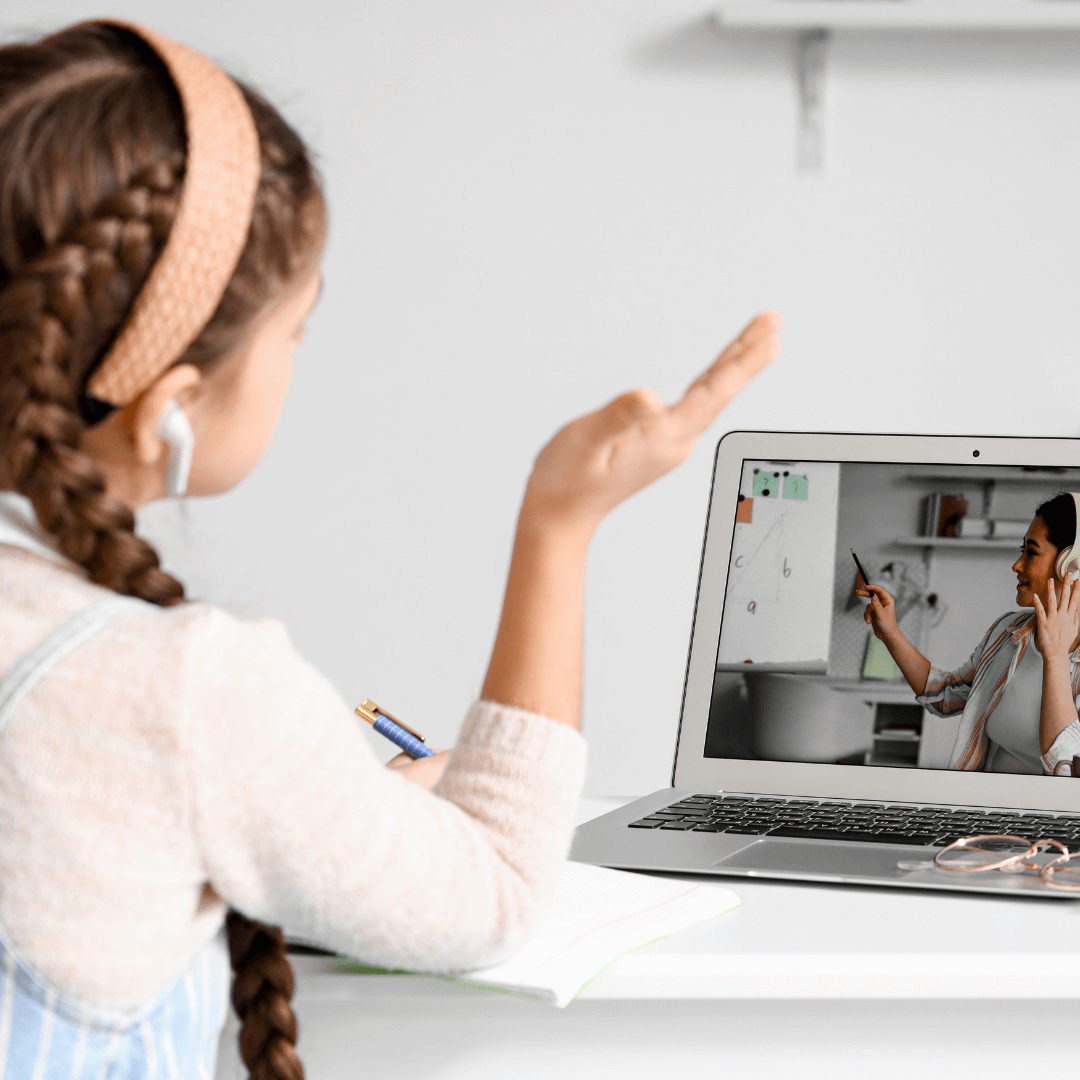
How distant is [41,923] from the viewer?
42cm

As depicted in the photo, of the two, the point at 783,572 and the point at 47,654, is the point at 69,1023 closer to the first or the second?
the point at 47,654

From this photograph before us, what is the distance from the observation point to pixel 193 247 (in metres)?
0.45

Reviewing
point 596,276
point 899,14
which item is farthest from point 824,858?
point 899,14

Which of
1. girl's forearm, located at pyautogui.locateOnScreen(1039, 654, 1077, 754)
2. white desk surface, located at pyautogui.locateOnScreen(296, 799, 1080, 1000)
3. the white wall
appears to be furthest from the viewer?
the white wall

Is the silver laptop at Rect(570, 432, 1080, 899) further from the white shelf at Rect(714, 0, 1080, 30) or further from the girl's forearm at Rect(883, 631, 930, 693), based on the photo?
the white shelf at Rect(714, 0, 1080, 30)

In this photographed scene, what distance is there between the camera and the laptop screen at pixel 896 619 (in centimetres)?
A: 89

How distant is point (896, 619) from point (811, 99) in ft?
4.70

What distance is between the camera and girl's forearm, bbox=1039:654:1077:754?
2.86ft

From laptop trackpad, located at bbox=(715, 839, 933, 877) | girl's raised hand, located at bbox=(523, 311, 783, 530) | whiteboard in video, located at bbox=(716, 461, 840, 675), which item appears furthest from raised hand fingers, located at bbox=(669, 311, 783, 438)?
whiteboard in video, located at bbox=(716, 461, 840, 675)

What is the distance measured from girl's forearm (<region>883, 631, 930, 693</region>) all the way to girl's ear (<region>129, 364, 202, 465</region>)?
2.05ft

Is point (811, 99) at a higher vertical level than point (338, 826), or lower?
higher

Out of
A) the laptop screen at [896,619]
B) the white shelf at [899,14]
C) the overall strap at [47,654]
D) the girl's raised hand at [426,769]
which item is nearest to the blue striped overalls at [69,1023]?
the overall strap at [47,654]

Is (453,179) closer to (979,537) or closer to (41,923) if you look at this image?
(979,537)

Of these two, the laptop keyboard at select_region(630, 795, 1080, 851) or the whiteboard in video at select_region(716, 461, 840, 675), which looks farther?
the whiteboard in video at select_region(716, 461, 840, 675)
